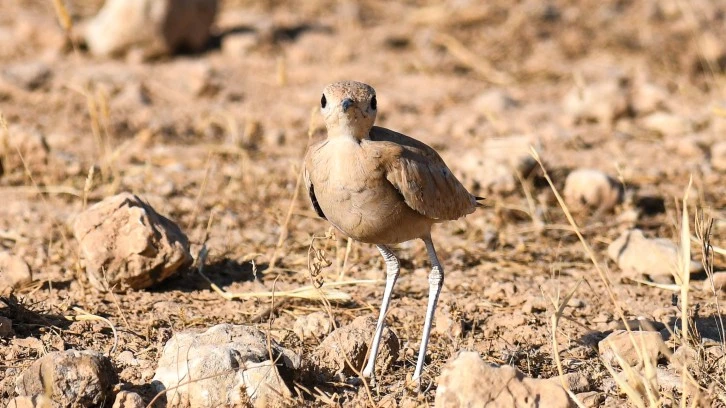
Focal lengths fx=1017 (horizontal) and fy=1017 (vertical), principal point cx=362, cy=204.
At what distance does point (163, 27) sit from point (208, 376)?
6239 millimetres

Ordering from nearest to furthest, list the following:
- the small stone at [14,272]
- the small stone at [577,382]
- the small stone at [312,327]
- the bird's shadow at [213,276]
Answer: the small stone at [577,382] < the small stone at [312,327] < the small stone at [14,272] < the bird's shadow at [213,276]

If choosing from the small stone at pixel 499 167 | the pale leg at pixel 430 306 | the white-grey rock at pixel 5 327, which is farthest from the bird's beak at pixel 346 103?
the small stone at pixel 499 167

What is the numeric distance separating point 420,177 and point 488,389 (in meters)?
0.96

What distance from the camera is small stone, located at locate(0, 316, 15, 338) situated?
447 cm

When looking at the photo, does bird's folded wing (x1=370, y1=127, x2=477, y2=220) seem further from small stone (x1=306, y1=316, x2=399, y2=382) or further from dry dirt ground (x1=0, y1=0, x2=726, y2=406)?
small stone (x1=306, y1=316, x2=399, y2=382)

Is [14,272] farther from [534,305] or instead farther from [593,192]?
[593,192]

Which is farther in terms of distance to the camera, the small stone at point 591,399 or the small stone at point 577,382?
the small stone at point 577,382

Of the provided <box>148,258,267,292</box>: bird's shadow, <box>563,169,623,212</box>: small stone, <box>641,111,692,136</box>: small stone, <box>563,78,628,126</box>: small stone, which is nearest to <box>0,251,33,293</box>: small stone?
<box>148,258,267,292</box>: bird's shadow

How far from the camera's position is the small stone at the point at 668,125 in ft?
27.7

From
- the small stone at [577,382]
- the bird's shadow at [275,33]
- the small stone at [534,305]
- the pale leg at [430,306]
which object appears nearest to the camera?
the small stone at [577,382]

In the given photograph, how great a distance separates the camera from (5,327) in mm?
4484

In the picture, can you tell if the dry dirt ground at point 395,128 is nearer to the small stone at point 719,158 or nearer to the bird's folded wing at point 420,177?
the small stone at point 719,158

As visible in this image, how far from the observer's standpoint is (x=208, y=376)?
3816mm

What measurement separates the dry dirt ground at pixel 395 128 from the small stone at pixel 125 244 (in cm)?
13
